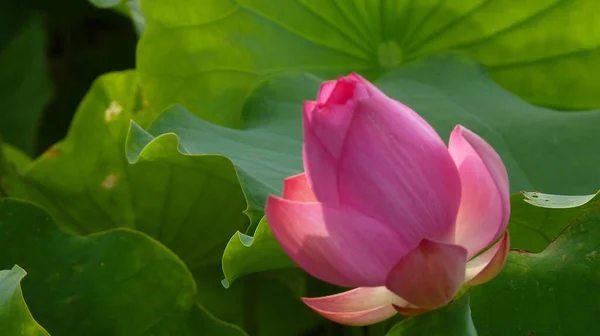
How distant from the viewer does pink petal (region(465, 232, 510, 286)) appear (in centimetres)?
44

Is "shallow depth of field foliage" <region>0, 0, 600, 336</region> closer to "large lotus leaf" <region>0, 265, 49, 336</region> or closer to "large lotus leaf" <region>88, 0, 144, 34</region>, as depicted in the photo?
"large lotus leaf" <region>88, 0, 144, 34</region>

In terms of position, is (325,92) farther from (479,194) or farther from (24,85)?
(24,85)

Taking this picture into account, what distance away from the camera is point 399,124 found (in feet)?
1.41

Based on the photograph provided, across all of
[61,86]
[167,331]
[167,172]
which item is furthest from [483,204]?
[61,86]

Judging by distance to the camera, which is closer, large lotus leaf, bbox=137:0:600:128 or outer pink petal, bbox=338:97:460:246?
outer pink petal, bbox=338:97:460:246

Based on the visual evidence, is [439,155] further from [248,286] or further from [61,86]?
[61,86]

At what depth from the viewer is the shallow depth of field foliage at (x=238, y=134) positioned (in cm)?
65

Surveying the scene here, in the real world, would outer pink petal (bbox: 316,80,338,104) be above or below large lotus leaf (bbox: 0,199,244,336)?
above

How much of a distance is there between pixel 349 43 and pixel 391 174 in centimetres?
47

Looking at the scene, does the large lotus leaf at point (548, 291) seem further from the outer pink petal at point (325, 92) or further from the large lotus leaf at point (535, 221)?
the outer pink petal at point (325, 92)

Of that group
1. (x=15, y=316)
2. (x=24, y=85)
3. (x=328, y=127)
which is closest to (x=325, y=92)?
(x=328, y=127)

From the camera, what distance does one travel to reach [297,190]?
1.55 ft

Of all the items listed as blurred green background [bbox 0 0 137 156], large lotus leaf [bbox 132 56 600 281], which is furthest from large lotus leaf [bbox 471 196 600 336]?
blurred green background [bbox 0 0 137 156]

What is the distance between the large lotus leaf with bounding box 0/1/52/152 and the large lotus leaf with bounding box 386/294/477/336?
3.44ft
